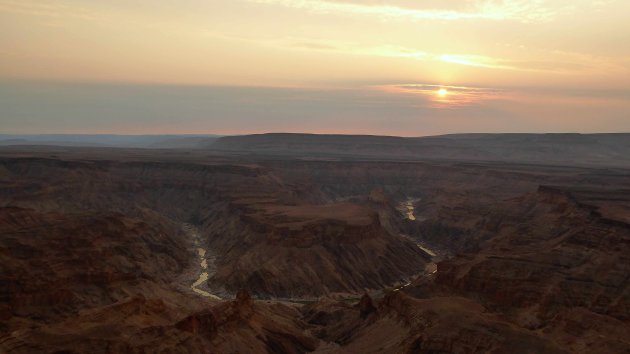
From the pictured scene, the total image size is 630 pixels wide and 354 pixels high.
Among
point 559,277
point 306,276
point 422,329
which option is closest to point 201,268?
point 306,276

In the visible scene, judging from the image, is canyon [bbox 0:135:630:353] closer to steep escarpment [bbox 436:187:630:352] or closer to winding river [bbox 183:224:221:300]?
steep escarpment [bbox 436:187:630:352]

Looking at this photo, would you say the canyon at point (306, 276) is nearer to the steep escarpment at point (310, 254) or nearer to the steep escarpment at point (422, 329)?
the steep escarpment at point (422, 329)

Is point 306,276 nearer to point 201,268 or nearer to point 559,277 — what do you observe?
point 201,268

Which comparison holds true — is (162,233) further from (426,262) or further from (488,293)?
(488,293)

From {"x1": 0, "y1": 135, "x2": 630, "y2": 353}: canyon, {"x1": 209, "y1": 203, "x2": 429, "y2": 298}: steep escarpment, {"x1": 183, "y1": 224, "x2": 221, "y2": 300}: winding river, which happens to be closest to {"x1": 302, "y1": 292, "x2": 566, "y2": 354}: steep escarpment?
{"x1": 0, "y1": 135, "x2": 630, "y2": 353}: canyon

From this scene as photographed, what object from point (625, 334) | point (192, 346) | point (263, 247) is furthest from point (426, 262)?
point (192, 346)

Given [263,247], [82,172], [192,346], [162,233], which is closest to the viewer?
[192,346]

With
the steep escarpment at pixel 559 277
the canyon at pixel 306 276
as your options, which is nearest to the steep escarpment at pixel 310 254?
the canyon at pixel 306 276

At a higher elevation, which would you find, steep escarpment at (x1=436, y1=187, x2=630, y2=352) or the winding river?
steep escarpment at (x1=436, y1=187, x2=630, y2=352)
